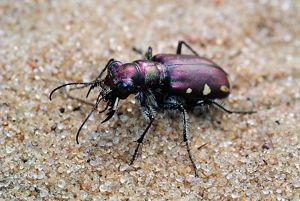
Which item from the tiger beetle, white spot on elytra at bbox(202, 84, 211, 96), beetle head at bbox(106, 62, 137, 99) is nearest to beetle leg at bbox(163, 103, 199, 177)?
the tiger beetle

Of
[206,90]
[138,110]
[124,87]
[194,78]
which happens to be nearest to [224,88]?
[206,90]

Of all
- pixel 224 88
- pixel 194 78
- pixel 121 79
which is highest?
pixel 121 79

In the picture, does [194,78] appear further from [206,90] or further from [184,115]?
[184,115]

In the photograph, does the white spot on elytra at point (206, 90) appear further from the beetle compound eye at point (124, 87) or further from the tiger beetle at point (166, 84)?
the beetle compound eye at point (124, 87)

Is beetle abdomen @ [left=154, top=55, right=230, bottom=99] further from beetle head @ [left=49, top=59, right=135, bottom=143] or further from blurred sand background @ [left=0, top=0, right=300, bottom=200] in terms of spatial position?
beetle head @ [left=49, top=59, right=135, bottom=143]

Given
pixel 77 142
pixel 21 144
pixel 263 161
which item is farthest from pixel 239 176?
pixel 21 144

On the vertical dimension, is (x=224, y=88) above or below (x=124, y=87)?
below
